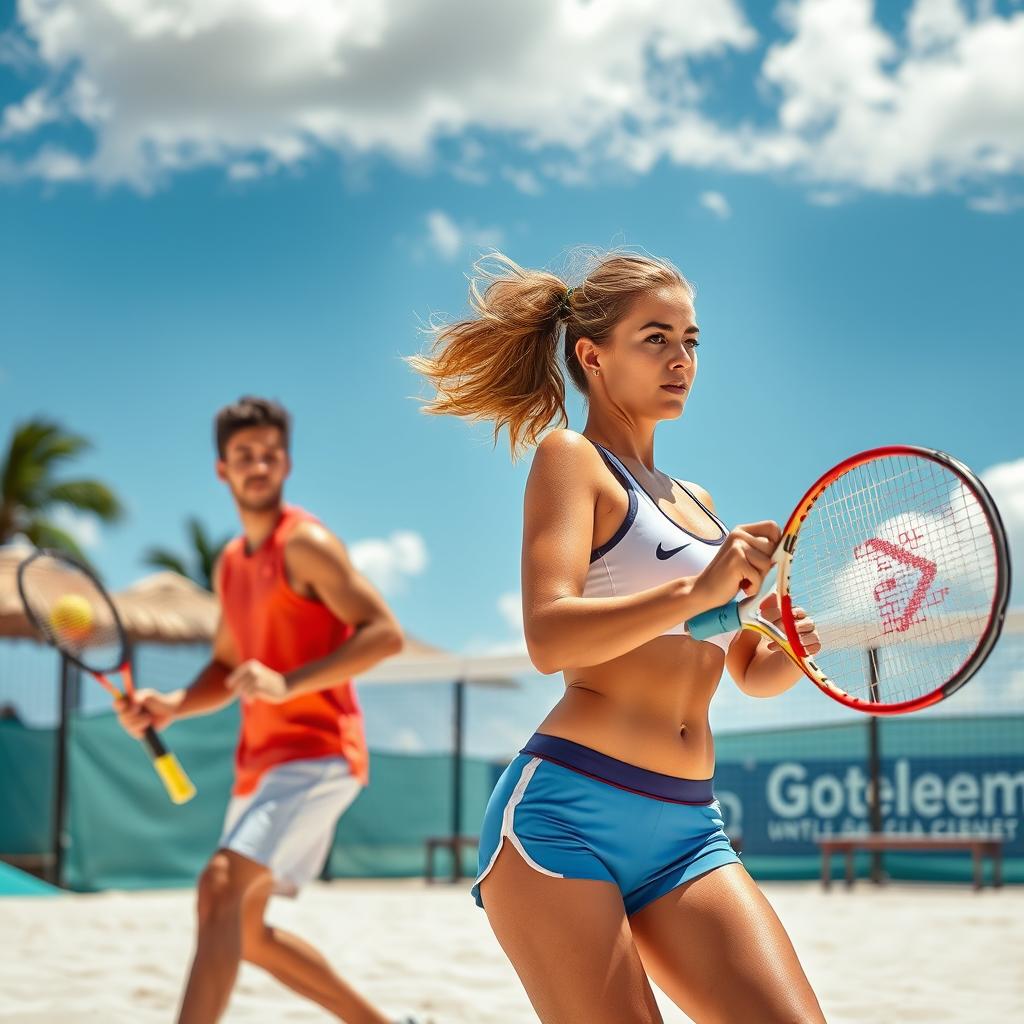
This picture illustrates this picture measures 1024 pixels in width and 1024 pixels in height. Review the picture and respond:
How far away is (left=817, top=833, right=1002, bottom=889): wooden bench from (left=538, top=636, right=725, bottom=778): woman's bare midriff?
27.9ft

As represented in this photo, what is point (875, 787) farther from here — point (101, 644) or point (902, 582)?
point (902, 582)

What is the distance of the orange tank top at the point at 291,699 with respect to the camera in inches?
164

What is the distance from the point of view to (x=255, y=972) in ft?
20.9

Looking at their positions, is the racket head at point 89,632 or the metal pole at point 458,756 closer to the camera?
the racket head at point 89,632

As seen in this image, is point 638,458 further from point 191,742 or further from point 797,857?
point 191,742

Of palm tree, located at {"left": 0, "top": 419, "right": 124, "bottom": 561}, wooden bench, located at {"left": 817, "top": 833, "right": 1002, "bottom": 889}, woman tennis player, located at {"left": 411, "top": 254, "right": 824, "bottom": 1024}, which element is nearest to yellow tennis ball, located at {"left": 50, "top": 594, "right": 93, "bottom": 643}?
woman tennis player, located at {"left": 411, "top": 254, "right": 824, "bottom": 1024}

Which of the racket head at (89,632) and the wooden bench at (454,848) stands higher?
the racket head at (89,632)

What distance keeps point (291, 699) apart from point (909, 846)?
7518 mm

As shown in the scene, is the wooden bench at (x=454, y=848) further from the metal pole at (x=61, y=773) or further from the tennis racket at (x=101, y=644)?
the tennis racket at (x=101, y=644)

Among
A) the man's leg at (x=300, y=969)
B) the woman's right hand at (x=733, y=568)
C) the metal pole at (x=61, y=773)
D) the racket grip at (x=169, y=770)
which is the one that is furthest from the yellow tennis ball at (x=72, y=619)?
the metal pole at (x=61, y=773)

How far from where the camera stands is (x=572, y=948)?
2172mm

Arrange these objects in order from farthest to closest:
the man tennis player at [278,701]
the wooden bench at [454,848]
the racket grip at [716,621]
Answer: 1. the wooden bench at [454,848]
2. the man tennis player at [278,701]
3. the racket grip at [716,621]

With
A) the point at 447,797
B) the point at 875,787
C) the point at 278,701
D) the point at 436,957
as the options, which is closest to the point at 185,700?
the point at 278,701

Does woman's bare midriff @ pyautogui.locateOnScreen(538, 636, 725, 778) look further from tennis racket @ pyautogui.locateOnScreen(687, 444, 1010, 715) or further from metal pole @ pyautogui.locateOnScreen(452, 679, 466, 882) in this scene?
metal pole @ pyautogui.locateOnScreen(452, 679, 466, 882)
